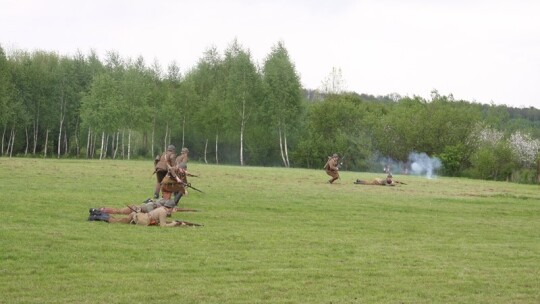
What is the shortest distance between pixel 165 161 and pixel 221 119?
208 feet

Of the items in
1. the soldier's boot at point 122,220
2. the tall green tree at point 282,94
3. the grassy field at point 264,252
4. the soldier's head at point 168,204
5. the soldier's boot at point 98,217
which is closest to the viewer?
the grassy field at point 264,252

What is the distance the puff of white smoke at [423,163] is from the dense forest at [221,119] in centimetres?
50

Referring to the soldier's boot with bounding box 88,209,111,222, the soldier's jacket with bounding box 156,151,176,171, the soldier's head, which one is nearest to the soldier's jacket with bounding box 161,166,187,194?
the soldier's jacket with bounding box 156,151,176,171

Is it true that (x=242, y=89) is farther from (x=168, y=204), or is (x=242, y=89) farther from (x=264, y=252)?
(x=264, y=252)

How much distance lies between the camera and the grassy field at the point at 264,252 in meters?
12.2

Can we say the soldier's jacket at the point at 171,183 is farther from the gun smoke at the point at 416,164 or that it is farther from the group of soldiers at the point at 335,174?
the gun smoke at the point at 416,164

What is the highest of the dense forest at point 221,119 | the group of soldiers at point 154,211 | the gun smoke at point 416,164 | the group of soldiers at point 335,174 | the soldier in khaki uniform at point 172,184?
the dense forest at point 221,119

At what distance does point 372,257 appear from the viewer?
1652cm

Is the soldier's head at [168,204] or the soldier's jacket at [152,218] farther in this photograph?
the soldier's head at [168,204]

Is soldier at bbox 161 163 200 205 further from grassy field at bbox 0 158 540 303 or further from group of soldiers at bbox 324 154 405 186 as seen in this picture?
group of soldiers at bbox 324 154 405 186

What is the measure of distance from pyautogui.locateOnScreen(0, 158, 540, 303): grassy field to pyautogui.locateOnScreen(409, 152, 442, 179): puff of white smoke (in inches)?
2129

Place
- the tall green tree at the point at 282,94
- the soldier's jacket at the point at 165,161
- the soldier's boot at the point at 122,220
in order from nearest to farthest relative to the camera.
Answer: the soldier's boot at the point at 122,220 < the soldier's jacket at the point at 165,161 < the tall green tree at the point at 282,94

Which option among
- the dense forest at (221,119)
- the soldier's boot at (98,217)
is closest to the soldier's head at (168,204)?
the soldier's boot at (98,217)

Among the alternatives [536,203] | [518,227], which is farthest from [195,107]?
[518,227]
